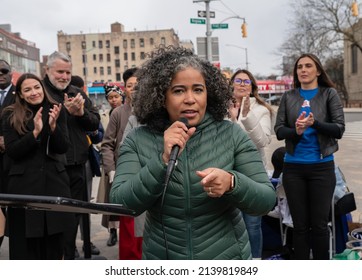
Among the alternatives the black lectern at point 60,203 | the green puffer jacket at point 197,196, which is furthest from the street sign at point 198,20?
the black lectern at point 60,203

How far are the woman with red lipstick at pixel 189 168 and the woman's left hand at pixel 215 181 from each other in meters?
0.10

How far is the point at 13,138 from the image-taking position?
3355mm

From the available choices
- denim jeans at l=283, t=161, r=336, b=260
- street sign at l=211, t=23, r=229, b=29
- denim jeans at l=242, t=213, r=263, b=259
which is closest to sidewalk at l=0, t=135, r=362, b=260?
denim jeans at l=242, t=213, r=263, b=259

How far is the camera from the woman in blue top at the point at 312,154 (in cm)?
342

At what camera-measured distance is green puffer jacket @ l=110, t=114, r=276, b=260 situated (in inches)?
68.4

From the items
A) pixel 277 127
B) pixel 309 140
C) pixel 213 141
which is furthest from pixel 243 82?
pixel 213 141

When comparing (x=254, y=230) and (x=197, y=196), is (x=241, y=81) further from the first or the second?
(x=197, y=196)

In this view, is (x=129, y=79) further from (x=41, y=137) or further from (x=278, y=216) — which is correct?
(x=278, y=216)

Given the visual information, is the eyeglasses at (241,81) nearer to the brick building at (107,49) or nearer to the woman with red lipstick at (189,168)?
the woman with red lipstick at (189,168)

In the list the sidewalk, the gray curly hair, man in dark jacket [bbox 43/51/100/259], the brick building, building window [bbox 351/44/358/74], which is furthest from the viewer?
the brick building

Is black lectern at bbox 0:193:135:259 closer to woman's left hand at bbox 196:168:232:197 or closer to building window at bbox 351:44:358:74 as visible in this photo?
woman's left hand at bbox 196:168:232:197

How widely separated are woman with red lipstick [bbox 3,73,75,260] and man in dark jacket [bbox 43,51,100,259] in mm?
435

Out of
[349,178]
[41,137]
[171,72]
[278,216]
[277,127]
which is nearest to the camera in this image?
[171,72]
